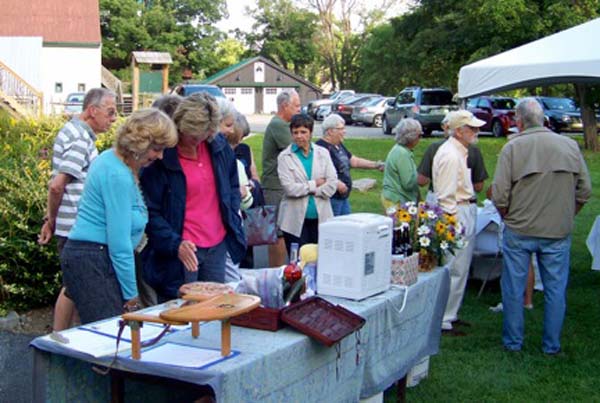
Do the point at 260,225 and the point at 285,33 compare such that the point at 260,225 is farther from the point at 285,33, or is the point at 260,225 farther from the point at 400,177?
the point at 285,33

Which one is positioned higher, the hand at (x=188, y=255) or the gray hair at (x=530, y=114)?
the gray hair at (x=530, y=114)

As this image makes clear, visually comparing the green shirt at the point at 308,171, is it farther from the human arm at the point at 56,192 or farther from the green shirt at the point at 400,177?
the human arm at the point at 56,192

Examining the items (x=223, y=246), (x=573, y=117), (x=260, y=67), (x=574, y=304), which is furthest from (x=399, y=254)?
(x=260, y=67)

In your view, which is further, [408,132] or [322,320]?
[408,132]

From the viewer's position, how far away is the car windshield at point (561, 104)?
2525 centimetres

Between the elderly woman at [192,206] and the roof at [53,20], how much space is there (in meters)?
40.7

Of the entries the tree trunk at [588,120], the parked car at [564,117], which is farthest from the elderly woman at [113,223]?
the parked car at [564,117]

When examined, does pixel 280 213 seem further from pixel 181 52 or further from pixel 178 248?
pixel 181 52

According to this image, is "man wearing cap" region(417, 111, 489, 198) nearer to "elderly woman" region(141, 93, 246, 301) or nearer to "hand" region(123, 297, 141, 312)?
"elderly woman" region(141, 93, 246, 301)

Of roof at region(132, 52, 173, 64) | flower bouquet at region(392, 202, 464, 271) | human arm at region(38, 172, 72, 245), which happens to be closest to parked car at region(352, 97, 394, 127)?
roof at region(132, 52, 173, 64)

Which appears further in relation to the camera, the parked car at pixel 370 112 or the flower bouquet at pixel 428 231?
the parked car at pixel 370 112

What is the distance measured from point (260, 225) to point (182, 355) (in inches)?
122

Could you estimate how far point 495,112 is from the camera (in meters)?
25.3

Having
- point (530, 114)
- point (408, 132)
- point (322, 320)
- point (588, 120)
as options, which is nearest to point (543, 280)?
point (530, 114)
